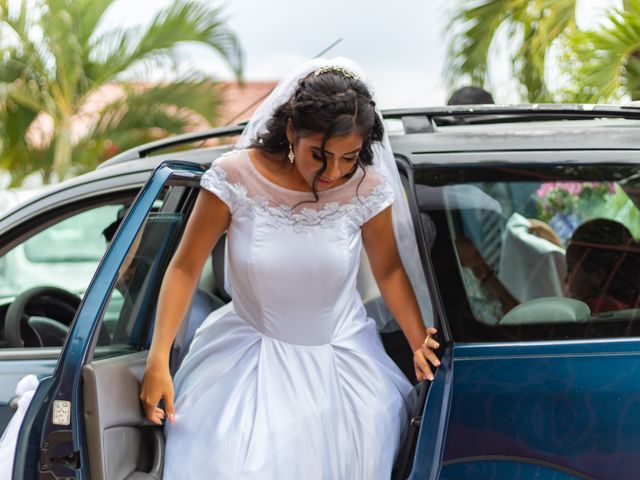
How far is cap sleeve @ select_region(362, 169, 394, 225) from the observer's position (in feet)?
8.43

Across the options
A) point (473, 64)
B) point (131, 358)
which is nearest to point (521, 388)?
point (131, 358)

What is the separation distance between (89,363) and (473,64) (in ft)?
19.2

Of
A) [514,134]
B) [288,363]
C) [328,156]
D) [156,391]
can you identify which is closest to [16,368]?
[156,391]

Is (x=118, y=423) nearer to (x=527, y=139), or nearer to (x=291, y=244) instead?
(x=291, y=244)

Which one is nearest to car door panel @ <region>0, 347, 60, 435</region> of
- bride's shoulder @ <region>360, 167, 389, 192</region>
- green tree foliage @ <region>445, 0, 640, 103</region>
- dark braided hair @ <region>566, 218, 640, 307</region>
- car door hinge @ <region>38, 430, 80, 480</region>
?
car door hinge @ <region>38, 430, 80, 480</region>

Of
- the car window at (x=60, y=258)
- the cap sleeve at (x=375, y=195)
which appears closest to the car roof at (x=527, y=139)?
the cap sleeve at (x=375, y=195)

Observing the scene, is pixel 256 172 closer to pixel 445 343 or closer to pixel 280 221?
pixel 280 221

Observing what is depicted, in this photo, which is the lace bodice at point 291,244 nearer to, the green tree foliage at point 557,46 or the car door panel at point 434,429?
the car door panel at point 434,429

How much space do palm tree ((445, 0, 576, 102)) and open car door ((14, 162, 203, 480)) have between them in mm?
4940

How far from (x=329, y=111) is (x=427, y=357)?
0.67 m

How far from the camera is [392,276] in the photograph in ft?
8.50

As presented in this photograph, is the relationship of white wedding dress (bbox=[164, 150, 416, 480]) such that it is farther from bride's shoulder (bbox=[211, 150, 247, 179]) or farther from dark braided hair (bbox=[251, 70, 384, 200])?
dark braided hair (bbox=[251, 70, 384, 200])

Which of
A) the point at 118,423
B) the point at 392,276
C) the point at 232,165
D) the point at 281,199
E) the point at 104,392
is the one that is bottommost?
the point at 118,423

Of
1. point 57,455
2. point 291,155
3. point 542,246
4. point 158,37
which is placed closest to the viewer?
point 57,455
